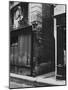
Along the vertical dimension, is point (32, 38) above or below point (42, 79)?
above

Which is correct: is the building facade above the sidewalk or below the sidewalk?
above

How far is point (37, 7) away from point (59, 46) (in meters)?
0.74

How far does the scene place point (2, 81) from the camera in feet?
8.63

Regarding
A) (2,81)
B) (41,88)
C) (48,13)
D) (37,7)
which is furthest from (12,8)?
(41,88)

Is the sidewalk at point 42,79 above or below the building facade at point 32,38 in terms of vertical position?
below

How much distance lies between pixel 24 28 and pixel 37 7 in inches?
15.9

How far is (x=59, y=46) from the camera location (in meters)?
2.91

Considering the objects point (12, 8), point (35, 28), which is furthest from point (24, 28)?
point (12, 8)

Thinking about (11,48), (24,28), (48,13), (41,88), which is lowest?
(41,88)

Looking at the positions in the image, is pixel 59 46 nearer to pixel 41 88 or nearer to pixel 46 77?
pixel 46 77

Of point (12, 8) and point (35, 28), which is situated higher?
point (12, 8)

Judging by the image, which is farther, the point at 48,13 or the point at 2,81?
the point at 48,13

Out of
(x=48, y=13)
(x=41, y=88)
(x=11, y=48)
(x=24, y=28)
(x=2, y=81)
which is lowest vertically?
(x=41, y=88)

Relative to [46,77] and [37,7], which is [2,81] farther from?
[37,7]
